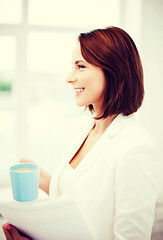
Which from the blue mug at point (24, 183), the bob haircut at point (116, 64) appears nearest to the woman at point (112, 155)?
the bob haircut at point (116, 64)

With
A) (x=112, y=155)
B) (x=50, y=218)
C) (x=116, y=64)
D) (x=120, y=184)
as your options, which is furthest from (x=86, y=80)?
(x=50, y=218)

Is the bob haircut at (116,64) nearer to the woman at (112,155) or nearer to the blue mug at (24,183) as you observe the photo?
the woman at (112,155)

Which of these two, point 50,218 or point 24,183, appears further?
point 24,183

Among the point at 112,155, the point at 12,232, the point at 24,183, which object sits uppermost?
the point at 112,155

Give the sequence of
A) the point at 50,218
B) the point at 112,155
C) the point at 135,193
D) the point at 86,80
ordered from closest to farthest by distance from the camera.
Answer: the point at 50,218
the point at 135,193
the point at 112,155
the point at 86,80

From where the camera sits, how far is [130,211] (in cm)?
66

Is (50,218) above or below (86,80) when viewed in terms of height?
below

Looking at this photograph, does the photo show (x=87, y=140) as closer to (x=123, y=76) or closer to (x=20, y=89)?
(x=123, y=76)

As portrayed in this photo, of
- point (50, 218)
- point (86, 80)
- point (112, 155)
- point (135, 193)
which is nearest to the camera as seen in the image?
point (50, 218)

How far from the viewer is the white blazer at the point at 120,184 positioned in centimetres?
67

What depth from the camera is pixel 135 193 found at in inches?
26.0

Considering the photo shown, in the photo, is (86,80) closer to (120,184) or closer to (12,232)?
(120,184)

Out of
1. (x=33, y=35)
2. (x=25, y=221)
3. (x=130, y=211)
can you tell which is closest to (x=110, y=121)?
(x=130, y=211)

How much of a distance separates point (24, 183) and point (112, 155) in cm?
33
